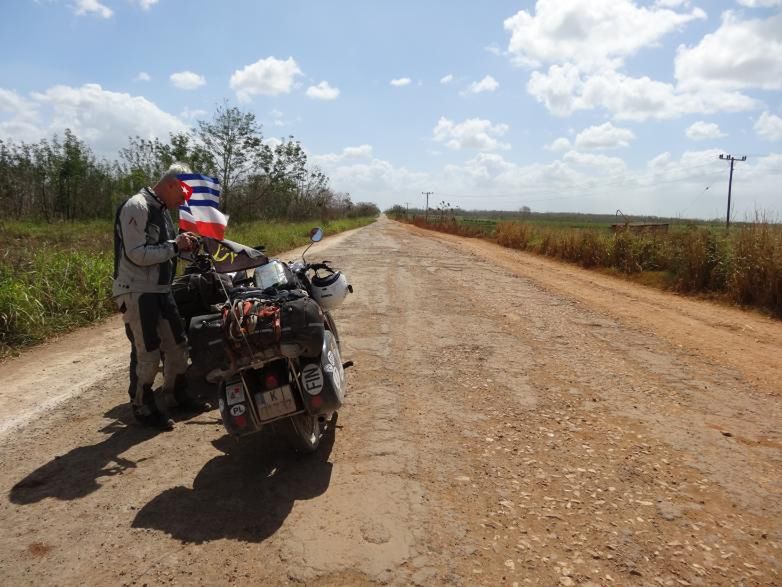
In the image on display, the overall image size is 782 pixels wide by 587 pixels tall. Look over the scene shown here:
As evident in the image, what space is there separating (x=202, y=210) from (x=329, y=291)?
1202mm

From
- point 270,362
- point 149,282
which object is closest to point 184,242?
point 149,282

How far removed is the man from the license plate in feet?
3.91

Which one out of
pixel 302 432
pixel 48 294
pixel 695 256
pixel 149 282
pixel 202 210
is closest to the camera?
pixel 302 432

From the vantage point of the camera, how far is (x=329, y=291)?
14.0ft

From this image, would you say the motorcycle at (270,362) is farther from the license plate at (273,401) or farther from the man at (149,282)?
the man at (149,282)

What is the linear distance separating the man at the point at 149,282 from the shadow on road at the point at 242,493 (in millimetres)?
729

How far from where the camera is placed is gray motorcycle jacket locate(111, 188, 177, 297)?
11.6ft

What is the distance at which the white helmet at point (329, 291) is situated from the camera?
14.0 feet

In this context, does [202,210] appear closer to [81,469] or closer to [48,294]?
[81,469]

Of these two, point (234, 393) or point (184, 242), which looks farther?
point (184, 242)

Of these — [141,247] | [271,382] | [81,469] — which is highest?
[141,247]

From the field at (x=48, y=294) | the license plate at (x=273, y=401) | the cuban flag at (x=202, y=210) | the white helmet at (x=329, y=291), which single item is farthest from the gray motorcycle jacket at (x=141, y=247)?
the field at (x=48, y=294)

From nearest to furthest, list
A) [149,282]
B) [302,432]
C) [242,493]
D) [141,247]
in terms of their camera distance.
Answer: [242,493], [302,432], [141,247], [149,282]

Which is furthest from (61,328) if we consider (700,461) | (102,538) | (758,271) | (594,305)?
(758,271)
